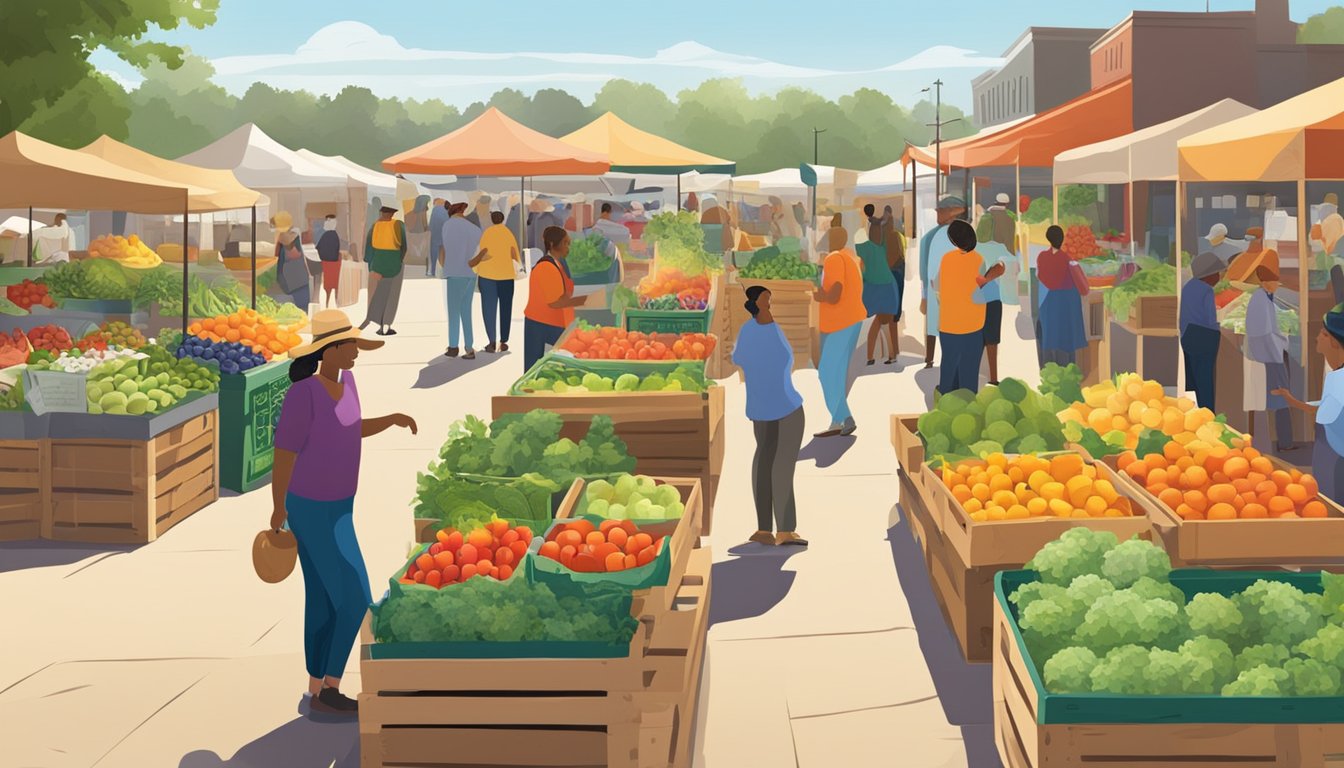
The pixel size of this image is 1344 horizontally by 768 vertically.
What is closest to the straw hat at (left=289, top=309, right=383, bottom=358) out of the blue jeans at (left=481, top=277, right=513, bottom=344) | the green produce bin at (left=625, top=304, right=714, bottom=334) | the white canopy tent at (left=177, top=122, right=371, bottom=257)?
the green produce bin at (left=625, top=304, right=714, bottom=334)

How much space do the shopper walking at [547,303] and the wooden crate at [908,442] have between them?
4704 millimetres

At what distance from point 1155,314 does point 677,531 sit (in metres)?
9.69

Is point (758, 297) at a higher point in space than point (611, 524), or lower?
higher

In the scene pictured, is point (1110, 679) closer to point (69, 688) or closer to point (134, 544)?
point (69, 688)

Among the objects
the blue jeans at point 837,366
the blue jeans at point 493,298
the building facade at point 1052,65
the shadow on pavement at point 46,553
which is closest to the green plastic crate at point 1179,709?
the shadow on pavement at point 46,553

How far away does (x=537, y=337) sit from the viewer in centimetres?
1406

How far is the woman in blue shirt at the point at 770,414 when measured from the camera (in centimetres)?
896

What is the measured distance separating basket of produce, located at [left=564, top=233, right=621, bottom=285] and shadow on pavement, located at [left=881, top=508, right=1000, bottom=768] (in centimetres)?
1107

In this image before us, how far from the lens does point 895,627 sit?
749 cm

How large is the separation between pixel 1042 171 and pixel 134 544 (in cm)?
4710

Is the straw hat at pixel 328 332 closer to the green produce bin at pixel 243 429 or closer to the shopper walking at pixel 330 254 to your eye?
the green produce bin at pixel 243 429

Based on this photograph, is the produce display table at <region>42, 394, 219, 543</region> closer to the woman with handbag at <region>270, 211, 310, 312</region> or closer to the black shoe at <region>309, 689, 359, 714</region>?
the black shoe at <region>309, 689, 359, 714</region>

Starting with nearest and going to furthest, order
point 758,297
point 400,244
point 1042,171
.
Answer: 1. point 758,297
2. point 400,244
3. point 1042,171

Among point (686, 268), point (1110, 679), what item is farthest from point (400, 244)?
point (1110, 679)
